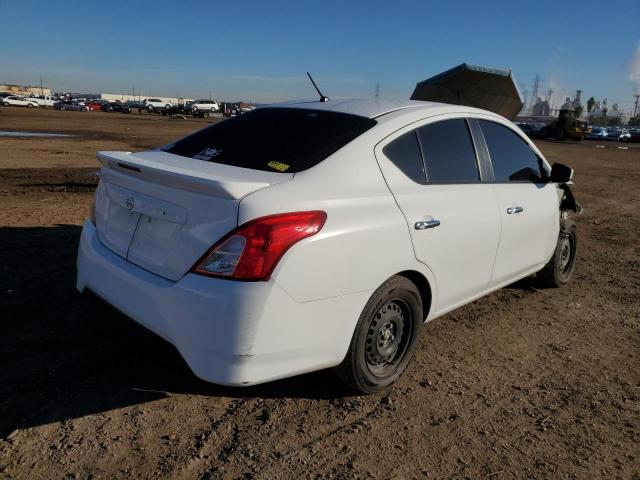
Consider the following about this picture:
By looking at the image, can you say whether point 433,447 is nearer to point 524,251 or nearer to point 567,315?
point 524,251

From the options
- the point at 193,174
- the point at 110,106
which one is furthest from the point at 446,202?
the point at 110,106

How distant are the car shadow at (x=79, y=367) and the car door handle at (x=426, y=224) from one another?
105 centimetres

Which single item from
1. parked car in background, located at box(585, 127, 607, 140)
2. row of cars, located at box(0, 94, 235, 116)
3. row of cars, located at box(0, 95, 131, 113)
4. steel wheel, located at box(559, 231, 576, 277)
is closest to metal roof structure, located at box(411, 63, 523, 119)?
steel wheel, located at box(559, 231, 576, 277)

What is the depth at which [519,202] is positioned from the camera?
4.00 metres

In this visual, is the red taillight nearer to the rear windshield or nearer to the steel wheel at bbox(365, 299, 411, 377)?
the rear windshield

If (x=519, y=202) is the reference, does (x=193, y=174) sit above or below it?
above

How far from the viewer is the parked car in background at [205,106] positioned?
215ft

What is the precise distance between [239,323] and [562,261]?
4038 millimetres

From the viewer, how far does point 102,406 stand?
2.79 meters

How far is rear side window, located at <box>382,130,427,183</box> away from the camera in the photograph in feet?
10.0

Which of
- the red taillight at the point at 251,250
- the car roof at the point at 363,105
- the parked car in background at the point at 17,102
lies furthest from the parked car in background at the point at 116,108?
the red taillight at the point at 251,250

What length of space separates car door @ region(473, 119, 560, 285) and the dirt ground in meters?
0.54

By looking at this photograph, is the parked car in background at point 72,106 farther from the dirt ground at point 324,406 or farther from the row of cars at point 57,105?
the dirt ground at point 324,406

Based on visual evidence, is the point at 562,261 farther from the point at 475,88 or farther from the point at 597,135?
the point at 597,135
